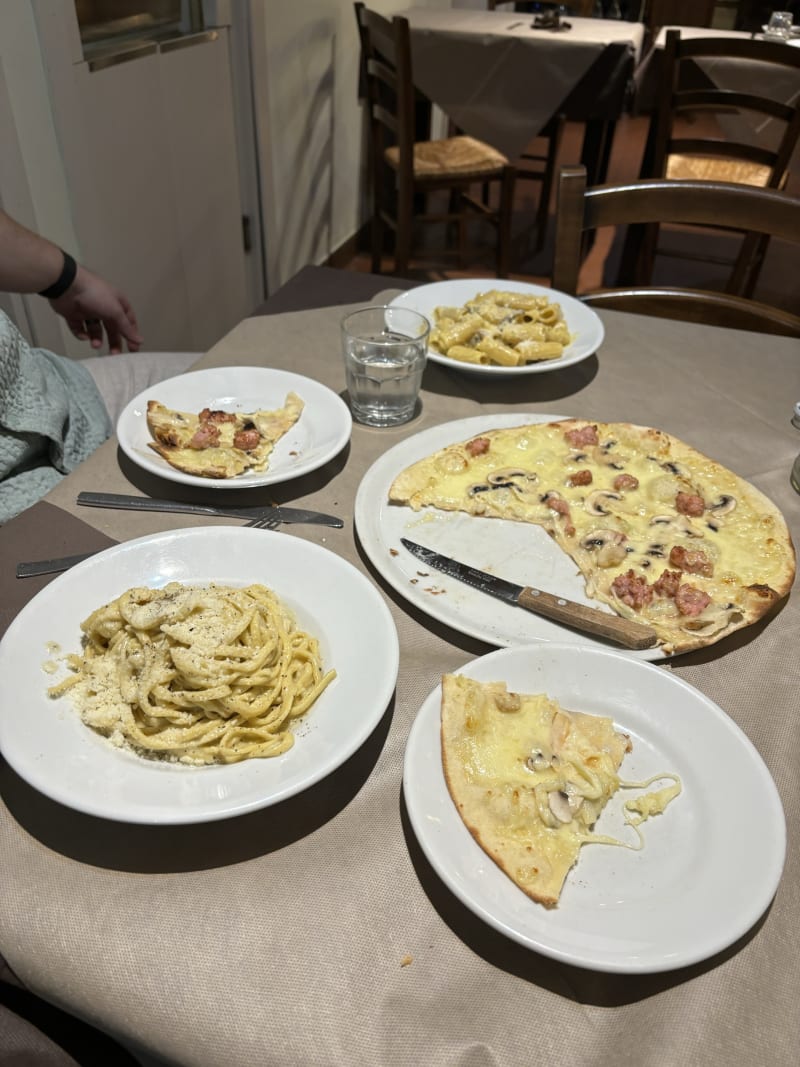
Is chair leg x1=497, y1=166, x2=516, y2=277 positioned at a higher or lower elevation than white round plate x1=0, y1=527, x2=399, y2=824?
lower

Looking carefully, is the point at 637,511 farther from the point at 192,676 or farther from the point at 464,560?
the point at 192,676

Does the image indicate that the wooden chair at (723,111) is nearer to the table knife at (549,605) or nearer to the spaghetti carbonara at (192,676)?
the table knife at (549,605)

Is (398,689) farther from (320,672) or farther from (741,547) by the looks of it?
(741,547)

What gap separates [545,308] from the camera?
4.80 feet

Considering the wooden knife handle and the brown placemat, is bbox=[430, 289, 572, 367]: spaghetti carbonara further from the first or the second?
the brown placemat

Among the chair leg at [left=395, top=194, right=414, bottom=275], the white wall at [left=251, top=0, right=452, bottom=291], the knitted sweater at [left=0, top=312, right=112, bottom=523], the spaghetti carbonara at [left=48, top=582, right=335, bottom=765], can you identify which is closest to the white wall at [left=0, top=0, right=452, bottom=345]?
the white wall at [left=251, top=0, right=452, bottom=291]

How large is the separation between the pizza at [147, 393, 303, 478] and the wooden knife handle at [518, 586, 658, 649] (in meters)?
0.46

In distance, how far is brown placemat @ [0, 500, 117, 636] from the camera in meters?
0.90

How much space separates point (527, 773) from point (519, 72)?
12.8ft

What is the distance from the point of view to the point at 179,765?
69 centimetres

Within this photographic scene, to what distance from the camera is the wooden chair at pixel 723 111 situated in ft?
9.38

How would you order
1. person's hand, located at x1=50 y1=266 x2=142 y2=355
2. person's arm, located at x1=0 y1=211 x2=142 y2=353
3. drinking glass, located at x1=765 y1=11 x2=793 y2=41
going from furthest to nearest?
drinking glass, located at x1=765 y1=11 x2=793 y2=41
person's hand, located at x1=50 y1=266 x2=142 y2=355
person's arm, located at x1=0 y1=211 x2=142 y2=353

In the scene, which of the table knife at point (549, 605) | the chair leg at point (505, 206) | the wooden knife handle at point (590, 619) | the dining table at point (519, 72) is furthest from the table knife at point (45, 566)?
the dining table at point (519, 72)

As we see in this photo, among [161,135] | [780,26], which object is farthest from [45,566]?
[780,26]
